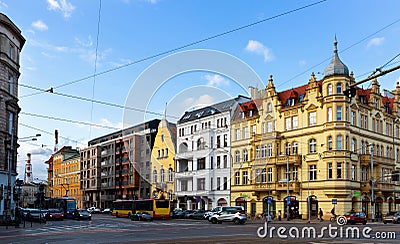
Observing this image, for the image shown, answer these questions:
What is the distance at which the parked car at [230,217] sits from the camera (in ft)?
164

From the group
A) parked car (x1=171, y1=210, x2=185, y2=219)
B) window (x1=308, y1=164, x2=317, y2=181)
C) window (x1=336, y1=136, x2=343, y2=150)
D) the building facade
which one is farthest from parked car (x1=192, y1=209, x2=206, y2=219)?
the building facade

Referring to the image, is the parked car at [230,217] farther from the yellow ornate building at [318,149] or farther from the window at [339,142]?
the window at [339,142]

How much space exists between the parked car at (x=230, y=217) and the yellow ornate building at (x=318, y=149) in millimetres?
10994

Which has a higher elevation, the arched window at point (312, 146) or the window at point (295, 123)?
the window at point (295, 123)

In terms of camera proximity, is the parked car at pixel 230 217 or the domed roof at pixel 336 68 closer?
the parked car at pixel 230 217

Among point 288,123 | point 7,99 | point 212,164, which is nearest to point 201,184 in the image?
point 212,164

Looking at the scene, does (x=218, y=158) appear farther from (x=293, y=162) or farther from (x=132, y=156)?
(x=132, y=156)

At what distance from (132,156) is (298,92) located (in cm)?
3931

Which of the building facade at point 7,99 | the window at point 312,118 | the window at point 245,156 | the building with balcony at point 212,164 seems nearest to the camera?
the building facade at point 7,99

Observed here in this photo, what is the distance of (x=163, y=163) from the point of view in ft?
267

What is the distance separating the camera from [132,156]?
95.8 meters

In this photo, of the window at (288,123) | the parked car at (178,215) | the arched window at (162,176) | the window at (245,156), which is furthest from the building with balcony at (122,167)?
the window at (288,123)

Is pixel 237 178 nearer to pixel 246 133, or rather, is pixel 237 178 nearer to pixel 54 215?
pixel 246 133

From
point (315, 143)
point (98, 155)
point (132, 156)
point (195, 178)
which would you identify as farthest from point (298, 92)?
point (98, 155)
